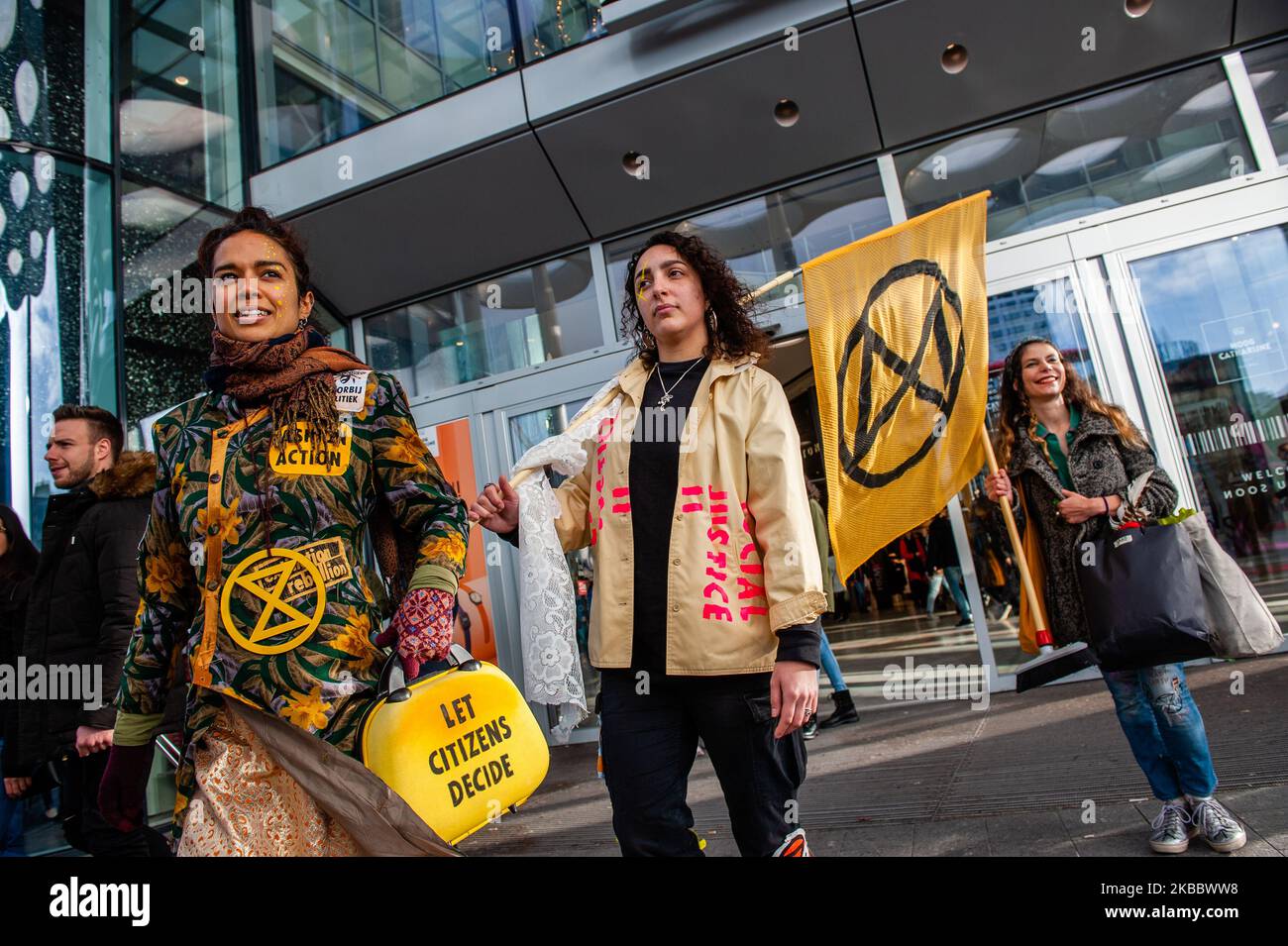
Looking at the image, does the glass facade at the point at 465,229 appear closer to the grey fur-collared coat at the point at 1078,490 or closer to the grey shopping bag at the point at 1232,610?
the grey fur-collared coat at the point at 1078,490

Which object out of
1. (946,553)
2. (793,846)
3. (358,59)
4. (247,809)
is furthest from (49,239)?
(946,553)

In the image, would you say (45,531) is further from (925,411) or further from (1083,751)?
(1083,751)

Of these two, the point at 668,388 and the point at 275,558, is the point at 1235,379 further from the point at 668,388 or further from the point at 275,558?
the point at 275,558

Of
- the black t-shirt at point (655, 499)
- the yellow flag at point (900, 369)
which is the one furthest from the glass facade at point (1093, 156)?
the black t-shirt at point (655, 499)

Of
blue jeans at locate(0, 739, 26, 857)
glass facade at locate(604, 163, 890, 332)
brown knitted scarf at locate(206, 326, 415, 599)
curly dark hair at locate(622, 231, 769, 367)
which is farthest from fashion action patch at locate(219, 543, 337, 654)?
glass facade at locate(604, 163, 890, 332)

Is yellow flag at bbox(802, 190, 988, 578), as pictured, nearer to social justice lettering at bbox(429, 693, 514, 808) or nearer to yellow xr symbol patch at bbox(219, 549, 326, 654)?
social justice lettering at bbox(429, 693, 514, 808)

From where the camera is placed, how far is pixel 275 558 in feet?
5.25

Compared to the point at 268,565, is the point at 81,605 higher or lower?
higher

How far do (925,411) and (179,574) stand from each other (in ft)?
11.1

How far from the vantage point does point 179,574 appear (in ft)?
5.82

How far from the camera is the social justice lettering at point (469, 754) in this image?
4.84ft

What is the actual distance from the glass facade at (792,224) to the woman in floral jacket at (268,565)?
4.58 m

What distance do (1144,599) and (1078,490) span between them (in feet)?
1.61
